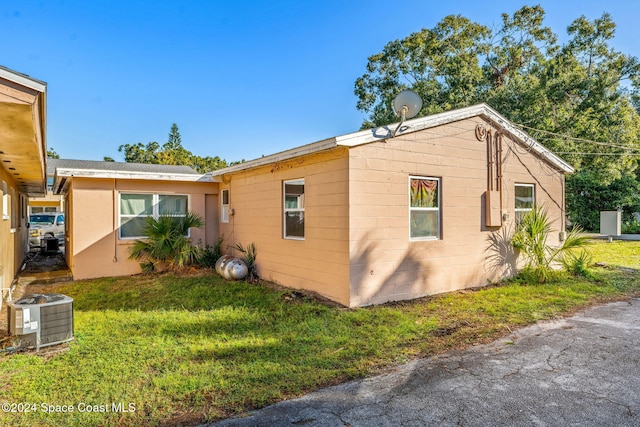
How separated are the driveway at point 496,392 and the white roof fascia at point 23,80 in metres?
3.38

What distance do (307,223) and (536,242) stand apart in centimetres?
530

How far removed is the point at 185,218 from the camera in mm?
9922

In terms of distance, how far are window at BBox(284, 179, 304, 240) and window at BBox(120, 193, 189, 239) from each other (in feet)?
13.8

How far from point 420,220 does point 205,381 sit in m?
4.85

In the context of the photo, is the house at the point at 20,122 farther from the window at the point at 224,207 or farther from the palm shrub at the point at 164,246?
the window at the point at 224,207

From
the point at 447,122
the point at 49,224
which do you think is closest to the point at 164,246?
the point at 447,122

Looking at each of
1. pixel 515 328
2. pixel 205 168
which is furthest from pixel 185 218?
pixel 205 168

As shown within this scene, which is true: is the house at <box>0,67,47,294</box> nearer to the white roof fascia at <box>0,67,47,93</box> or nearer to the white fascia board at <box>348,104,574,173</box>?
the white roof fascia at <box>0,67,47,93</box>

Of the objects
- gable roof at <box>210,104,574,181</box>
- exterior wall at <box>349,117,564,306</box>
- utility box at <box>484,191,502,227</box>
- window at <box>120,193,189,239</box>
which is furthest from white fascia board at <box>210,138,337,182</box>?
utility box at <box>484,191,502,227</box>

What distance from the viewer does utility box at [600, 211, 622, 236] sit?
16.4 m

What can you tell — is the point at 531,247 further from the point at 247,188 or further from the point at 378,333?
the point at 247,188

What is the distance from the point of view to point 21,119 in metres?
3.93

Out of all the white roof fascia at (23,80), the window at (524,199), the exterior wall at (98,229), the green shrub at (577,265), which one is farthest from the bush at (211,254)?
the green shrub at (577,265)

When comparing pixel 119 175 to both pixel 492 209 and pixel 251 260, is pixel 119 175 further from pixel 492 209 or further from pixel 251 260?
pixel 492 209
